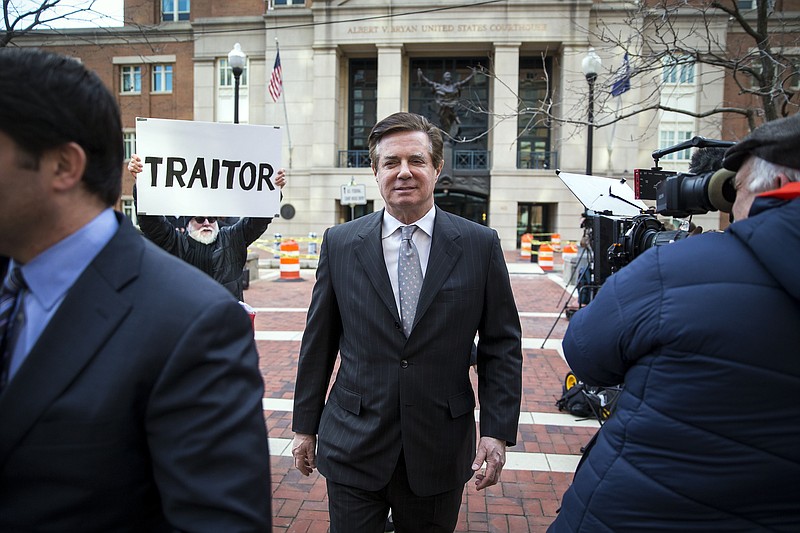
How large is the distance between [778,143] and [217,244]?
3824mm

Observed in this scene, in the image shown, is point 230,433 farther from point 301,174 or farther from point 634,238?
point 301,174

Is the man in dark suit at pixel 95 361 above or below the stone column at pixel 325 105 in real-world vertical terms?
below

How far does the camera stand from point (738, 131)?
28.2 m

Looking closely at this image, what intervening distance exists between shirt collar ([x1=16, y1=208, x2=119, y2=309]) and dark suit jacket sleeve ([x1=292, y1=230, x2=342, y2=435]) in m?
1.31

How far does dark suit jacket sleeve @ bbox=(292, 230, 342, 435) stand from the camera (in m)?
2.47

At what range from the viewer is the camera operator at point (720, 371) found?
132 centimetres

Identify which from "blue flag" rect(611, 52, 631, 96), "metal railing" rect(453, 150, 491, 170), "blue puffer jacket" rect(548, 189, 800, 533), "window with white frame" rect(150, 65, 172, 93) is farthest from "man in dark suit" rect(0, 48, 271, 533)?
"window with white frame" rect(150, 65, 172, 93)

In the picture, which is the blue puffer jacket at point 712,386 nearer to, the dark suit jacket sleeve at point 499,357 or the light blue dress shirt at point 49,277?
the dark suit jacket sleeve at point 499,357

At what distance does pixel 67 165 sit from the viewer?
3.76 ft

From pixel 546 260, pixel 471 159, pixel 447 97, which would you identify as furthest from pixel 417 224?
pixel 471 159

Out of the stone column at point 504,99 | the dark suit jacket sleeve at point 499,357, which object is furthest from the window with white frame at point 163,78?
the dark suit jacket sleeve at point 499,357

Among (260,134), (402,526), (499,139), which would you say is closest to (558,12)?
(499,139)

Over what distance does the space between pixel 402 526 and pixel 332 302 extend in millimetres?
994

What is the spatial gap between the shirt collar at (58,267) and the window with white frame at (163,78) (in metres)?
35.6
